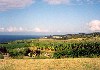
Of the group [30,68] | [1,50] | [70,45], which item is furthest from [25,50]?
[30,68]

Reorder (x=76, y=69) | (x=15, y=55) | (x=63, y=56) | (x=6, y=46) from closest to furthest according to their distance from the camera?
(x=76, y=69) < (x=63, y=56) < (x=15, y=55) < (x=6, y=46)

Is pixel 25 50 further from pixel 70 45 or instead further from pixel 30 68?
pixel 30 68

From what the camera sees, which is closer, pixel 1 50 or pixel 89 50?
pixel 89 50

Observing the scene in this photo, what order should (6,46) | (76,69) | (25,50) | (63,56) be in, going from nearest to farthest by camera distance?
(76,69), (63,56), (25,50), (6,46)

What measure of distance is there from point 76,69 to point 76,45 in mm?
27954

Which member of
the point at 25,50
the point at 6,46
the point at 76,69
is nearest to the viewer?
the point at 76,69

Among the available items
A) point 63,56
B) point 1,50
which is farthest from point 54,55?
point 1,50

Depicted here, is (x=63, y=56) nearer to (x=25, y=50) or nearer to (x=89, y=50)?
(x=89, y=50)

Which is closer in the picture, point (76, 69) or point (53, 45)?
point (76, 69)

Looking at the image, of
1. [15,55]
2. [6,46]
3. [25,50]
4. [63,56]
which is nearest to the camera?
[63,56]

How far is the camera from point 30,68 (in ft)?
112

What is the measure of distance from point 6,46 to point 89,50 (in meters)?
24.8

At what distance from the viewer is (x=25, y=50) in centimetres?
6250

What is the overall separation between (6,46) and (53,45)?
13.5 meters
